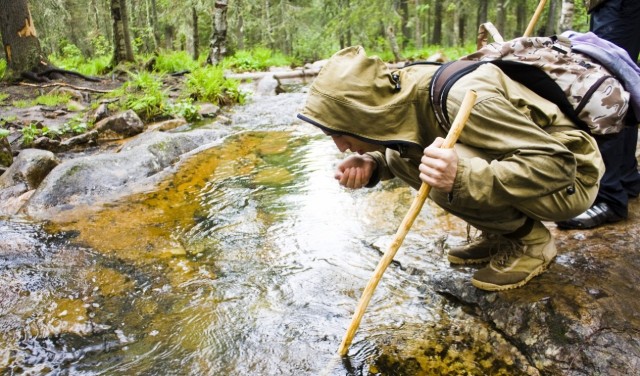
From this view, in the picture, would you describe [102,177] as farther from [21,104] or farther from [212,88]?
[212,88]

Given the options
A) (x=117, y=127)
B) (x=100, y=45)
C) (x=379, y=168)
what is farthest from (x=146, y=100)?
(x=100, y=45)

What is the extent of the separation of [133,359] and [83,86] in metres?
10.4

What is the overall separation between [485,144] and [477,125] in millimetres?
109

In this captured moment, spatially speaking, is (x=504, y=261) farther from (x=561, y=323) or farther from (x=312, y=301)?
(x=312, y=301)

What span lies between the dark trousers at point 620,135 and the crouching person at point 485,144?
0.94m

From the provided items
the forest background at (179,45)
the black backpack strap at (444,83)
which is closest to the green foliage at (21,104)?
A: the forest background at (179,45)

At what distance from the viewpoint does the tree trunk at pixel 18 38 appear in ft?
33.1

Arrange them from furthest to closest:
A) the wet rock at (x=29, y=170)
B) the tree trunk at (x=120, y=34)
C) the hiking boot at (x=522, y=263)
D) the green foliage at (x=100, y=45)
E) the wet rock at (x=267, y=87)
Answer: the green foliage at (x=100, y=45)
the tree trunk at (x=120, y=34)
the wet rock at (x=267, y=87)
the wet rock at (x=29, y=170)
the hiking boot at (x=522, y=263)

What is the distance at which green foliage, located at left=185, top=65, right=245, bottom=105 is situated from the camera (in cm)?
1030

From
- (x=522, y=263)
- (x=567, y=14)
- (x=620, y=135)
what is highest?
(x=567, y=14)

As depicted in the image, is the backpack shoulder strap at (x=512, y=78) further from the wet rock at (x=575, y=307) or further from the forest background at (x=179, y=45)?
the forest background at (x=179, y=45)

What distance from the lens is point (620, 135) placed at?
3104mm

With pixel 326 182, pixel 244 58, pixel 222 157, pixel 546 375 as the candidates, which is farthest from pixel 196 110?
pixel 244 58

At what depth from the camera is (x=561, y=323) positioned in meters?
2.23
